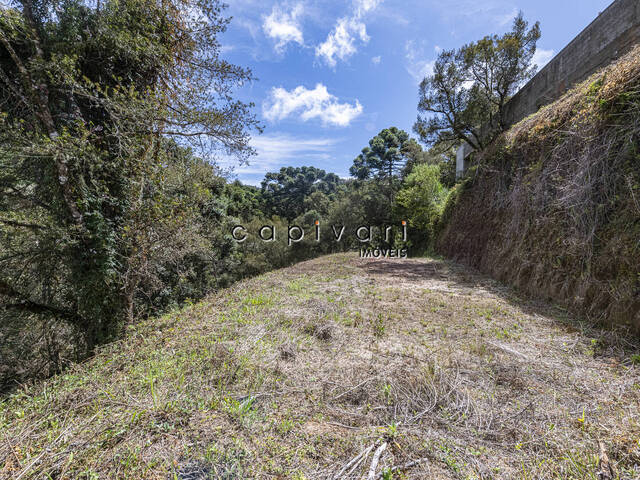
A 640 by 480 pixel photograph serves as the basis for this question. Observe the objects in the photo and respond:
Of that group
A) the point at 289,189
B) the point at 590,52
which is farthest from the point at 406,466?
the point at 289,189

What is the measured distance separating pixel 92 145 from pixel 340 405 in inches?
201

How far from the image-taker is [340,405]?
5.31 ft

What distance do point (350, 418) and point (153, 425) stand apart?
1.18 m

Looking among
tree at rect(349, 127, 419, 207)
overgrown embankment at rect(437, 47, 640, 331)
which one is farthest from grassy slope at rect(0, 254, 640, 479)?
tree at rect(349, 127, 419, 207)

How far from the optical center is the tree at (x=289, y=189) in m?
27.7

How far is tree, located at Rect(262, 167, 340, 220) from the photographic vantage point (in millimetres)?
27672

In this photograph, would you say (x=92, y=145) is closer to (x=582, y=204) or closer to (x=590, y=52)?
(x=582, y=204)

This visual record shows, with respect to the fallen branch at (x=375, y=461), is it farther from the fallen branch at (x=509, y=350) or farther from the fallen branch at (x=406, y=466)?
the fallen branch at (x=509, y=350)

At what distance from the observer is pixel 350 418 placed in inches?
59.1

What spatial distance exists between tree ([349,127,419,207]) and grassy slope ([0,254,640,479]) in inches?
616

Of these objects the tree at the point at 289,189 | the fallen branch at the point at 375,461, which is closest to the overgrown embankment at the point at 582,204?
the fallen branch at the point at 375,461

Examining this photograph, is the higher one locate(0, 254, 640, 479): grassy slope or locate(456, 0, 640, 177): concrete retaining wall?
locate(456, 0, 640, 177): concrete retaining wall

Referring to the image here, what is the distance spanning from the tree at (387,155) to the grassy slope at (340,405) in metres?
15.6

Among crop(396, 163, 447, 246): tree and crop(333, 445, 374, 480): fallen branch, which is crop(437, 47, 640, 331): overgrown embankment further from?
crop(396, 163, 447, 246): tree
